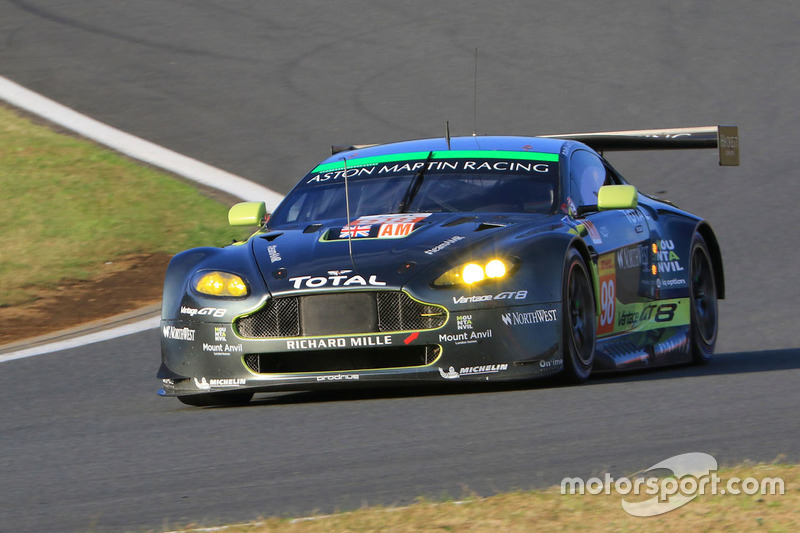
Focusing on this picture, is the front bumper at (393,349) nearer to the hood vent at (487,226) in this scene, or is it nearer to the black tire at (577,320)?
the black tire at (577,320)

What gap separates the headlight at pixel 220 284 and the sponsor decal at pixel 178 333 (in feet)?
0.65

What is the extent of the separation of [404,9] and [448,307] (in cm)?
1575

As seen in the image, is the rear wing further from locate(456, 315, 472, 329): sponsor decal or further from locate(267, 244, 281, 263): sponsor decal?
locate(456, 315, 472, 329): sponsor decal

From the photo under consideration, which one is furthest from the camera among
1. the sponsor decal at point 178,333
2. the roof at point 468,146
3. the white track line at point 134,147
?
the white track line at point 134,147

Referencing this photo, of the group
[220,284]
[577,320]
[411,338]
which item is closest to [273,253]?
[220,284]

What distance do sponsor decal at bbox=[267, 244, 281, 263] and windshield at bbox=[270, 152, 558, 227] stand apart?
687 mm

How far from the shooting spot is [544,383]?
7004 millimetres

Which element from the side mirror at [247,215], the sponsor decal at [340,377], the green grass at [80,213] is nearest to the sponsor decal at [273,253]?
the sponsor decal at [340,377]

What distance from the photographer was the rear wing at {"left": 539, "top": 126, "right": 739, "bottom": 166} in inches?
352

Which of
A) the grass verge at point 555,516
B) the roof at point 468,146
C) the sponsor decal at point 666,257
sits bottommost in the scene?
the grass verge at point 555,516

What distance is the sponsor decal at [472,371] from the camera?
645 centimetres

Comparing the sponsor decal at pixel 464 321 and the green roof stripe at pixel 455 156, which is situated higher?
the green roof stripe at pixel 455 156

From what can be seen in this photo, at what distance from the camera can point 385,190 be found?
7.74 metres

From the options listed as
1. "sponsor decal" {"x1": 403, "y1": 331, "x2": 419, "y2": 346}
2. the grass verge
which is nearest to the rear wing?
"sponsor decal" {"x1": 403, "y1": 331, "x2": 419, "y2": 346}
